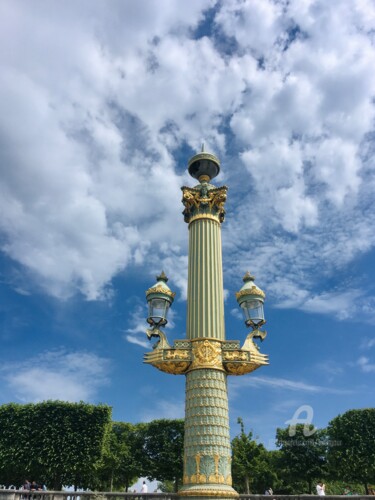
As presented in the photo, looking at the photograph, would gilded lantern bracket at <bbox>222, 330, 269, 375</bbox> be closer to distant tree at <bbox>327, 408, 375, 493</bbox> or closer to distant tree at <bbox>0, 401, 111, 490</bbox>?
distant tree at <bbox>0, 401, 111, 490</bbox>

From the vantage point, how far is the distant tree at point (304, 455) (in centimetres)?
3675

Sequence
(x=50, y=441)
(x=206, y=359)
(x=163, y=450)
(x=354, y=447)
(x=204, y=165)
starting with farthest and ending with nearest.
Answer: (x=163, y=450) → (x=354, y=447) → (x=50, y=441) → (x=204, y=165) → (x=206, y=359)

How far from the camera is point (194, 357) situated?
17.9 metres

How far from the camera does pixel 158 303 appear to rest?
2023 cm

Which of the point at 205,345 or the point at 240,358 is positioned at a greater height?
the point at 205,345

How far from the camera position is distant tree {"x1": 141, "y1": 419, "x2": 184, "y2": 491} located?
126ft

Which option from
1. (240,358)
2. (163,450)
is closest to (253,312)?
(240,358)

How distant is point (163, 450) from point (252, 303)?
25.8 meters

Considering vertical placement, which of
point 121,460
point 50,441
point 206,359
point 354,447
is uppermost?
point 206,359

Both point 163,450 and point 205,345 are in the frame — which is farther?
point 163,450

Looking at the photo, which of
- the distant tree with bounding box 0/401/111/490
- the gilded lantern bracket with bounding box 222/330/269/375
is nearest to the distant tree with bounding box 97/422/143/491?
the distant tree with bounding box 0/401/111/490

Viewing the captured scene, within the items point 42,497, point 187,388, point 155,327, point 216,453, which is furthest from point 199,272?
point 42,497

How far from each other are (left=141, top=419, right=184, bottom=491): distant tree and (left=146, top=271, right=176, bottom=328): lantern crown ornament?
24.5m

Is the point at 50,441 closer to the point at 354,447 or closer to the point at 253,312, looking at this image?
the point at 253,312
